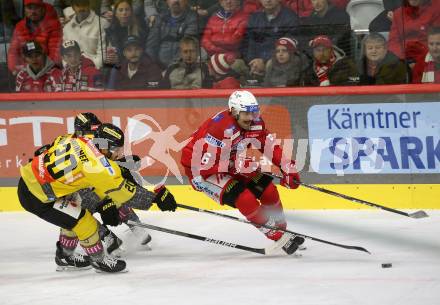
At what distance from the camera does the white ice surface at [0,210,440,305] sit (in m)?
6.26

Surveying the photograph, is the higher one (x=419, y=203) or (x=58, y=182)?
(x=58, y=182)

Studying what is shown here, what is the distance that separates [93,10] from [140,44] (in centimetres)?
53

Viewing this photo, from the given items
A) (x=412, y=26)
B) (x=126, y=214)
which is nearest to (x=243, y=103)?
(x=126, y=214)

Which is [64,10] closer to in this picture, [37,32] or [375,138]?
[37,32]

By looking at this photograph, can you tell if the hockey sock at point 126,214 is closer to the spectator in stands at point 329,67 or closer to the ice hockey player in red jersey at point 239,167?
the ice hockey player in red jersey at point 239,167

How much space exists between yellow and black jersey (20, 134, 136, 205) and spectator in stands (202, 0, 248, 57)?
2613mm

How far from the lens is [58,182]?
691 cm

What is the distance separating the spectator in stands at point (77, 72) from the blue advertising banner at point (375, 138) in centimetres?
202

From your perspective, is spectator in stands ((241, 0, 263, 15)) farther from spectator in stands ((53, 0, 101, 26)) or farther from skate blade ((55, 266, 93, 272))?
skate blade ((55, 266, 93, 272))

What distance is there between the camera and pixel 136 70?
9609mm

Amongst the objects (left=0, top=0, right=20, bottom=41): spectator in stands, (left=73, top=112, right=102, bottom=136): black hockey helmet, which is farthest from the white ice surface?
(left=0, top=0, right=20, bottom=41): spectator in stands

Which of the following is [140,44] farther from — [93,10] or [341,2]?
[341,2]

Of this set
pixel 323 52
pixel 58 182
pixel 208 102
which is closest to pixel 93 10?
pixel 208 102

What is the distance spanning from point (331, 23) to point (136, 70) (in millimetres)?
1833
